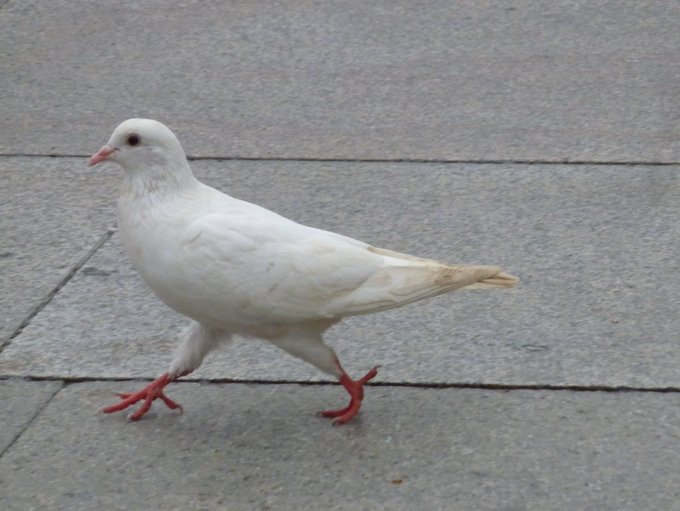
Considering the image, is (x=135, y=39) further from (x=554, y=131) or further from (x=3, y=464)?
(x=3, y=464)

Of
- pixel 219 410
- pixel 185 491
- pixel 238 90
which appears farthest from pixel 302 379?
pixel 238 90

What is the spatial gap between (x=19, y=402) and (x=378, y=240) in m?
1.81

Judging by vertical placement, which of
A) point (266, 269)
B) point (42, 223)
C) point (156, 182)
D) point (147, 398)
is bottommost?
point (42, 223)

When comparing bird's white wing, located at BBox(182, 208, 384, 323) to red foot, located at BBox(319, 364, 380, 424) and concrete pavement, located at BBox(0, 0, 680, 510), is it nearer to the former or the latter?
red foot, located at BBox(319, 364, 380, 424)

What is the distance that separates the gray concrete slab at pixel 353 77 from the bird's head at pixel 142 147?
2259 mm

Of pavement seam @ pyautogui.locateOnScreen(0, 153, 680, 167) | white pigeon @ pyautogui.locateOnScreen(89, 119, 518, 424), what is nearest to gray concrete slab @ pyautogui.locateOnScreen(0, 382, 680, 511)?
white pigeon @ pyautogui.locateOnScreen(89, 119, 518, 424)

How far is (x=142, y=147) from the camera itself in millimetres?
4102

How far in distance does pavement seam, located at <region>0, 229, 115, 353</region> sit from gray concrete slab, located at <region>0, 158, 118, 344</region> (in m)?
0.01

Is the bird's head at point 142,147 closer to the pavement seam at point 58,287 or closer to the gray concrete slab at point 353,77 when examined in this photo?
the pavement seam at point 58,287

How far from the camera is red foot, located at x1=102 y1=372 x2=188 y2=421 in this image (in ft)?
13.6

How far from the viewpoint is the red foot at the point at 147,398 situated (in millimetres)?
4156

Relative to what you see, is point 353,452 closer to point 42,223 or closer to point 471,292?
point 471,292

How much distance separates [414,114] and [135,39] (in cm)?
211

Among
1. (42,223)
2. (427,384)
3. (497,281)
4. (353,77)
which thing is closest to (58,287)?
(42,223)
